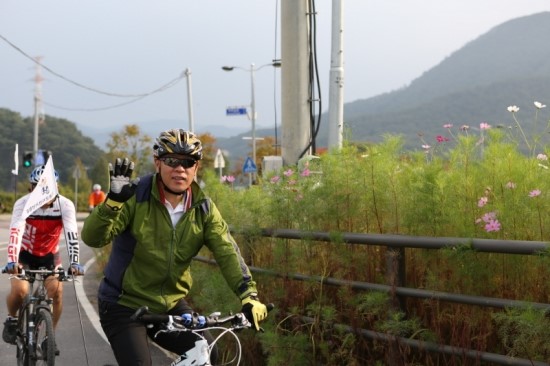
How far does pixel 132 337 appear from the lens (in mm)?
5145

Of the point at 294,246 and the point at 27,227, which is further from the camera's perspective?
the point at 27,227

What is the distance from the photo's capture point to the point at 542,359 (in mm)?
5367

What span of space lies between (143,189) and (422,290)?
202cm

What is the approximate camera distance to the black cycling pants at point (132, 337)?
16.7ft

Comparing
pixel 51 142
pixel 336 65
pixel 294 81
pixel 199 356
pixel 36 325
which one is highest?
pixel 51 142

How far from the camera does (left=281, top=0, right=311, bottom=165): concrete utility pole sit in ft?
36.7

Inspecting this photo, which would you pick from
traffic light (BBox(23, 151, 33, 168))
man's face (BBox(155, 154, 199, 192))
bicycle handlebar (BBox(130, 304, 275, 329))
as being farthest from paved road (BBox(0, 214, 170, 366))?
traffic light (BBox(23, 151, 33, 168))

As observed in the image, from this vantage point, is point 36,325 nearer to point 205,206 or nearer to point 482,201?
point 205,206

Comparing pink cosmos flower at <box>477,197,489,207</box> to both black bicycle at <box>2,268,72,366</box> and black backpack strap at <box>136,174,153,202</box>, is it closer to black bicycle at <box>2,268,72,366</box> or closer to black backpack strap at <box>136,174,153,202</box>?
black backpack strap at <box>136,174,153,202</box>

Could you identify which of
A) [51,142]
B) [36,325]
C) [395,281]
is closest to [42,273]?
[36,325]

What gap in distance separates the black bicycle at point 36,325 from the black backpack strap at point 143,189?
3152 mm

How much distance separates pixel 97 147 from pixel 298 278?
189m

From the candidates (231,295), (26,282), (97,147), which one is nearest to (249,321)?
(231,295)

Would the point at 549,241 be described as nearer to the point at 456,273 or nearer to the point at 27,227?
the point at 456,273
